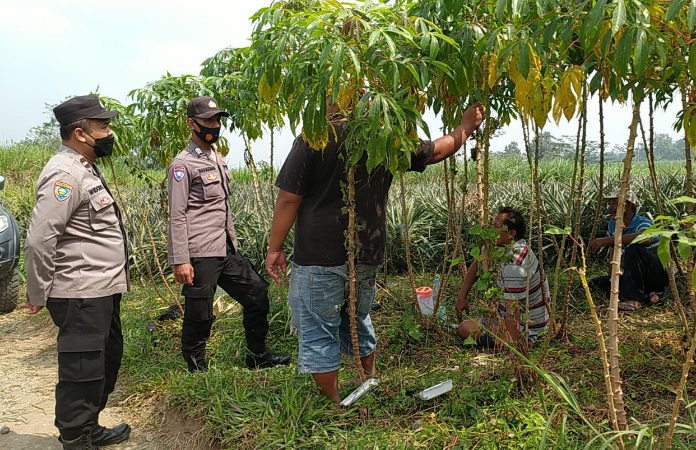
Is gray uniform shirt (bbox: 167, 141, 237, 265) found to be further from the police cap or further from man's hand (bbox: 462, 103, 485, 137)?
man's hand (bbox: 462, 103, 485, 137)

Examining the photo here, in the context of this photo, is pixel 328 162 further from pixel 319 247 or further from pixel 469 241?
pixel 469 241

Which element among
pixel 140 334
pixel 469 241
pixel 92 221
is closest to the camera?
pixel 92 221

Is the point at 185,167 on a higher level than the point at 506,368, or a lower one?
higher

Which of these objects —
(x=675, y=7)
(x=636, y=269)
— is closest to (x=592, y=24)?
(x=675, y=7)

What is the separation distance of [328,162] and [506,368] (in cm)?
149

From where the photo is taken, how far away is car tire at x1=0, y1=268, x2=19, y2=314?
566cm

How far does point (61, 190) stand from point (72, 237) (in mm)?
253

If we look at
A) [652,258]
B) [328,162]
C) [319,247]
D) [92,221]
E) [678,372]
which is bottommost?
[678,372]

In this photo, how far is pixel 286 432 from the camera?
2.66 meters

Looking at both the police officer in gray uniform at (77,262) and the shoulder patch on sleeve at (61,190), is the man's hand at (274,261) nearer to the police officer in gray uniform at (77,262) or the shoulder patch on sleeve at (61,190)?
the police officer in gray uniform at (77,262)

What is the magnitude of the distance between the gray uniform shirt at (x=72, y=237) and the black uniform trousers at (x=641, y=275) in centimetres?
392

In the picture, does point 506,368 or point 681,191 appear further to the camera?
point 681,191

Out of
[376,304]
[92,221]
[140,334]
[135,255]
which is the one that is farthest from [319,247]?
[135,255]

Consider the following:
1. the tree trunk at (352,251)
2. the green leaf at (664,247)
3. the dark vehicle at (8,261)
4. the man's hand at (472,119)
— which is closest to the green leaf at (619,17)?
the green leaf at (664,247)
